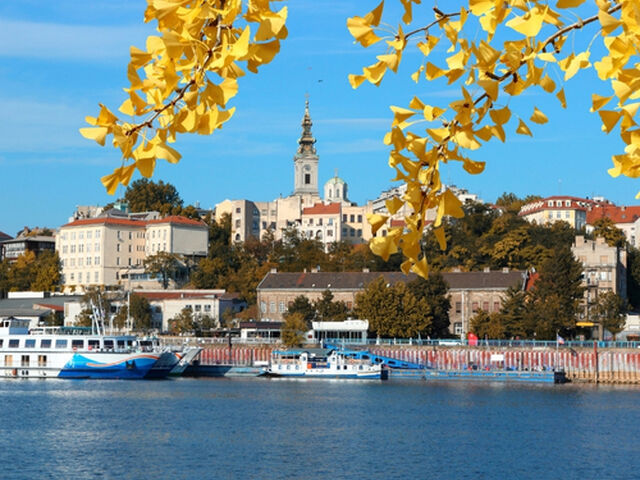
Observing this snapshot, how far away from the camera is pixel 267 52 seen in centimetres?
345

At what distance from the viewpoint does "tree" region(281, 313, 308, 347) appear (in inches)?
3246

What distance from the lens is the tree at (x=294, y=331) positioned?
8244 cm

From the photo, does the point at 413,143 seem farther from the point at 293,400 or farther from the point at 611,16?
the point at 293,400

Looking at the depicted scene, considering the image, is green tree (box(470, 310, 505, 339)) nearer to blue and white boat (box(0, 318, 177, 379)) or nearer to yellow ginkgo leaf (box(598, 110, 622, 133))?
blue and white boat (box(0, 318, 177, 379))

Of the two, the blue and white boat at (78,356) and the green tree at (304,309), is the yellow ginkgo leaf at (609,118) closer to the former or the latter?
the blue and white boat at (78,356)

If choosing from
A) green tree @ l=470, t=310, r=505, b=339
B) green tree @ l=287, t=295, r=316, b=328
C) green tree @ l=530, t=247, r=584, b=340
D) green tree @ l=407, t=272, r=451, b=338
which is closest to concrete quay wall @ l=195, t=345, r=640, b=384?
green tree @ l=470, t=310, r=505, b=339

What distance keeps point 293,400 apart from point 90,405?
10.8m

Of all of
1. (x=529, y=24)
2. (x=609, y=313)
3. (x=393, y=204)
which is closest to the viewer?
(x=529, y=24)

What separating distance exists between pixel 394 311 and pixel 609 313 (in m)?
16.8

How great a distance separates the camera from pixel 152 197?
139 m

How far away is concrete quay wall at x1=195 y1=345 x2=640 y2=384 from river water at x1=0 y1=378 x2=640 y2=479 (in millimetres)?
5681

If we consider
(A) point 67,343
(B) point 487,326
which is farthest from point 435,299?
(A) point 67,343

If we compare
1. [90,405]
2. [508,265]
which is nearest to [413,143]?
[90,405]

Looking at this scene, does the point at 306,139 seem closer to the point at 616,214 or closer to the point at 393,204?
the point at 616,214
